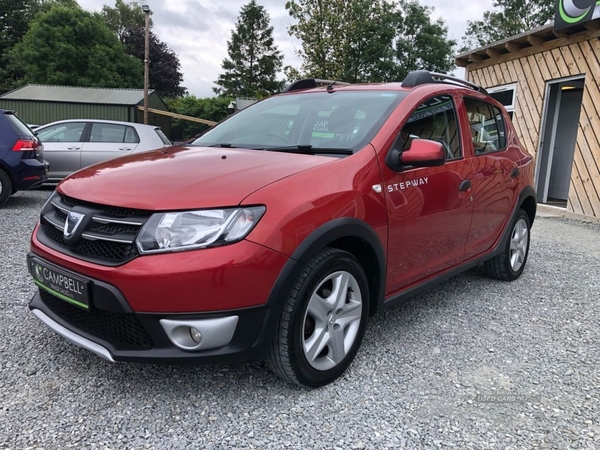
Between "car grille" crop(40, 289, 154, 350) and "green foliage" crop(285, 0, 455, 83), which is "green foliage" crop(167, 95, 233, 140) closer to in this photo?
"green foliage" crop(285, 0, 455, 83)

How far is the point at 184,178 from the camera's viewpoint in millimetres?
2260

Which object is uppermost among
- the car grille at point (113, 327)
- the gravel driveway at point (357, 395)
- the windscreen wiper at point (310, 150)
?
the windscreen wiper at point (310, 150)

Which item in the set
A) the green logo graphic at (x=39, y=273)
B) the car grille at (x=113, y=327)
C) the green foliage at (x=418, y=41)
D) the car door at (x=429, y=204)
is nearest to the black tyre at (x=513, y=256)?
the car door at (x=429, y=204)

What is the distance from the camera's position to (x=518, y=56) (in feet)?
32.6

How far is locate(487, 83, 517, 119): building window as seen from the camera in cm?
1018

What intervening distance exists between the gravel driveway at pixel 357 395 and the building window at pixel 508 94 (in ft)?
25.8

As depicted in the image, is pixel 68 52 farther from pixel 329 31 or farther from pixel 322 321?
pixel 322 321

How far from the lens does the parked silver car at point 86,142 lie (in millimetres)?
8961

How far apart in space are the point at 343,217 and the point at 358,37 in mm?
28859

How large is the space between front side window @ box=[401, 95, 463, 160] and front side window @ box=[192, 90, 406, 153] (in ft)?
0.56

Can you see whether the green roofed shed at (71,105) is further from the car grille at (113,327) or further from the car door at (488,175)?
the car grille at (113,327)

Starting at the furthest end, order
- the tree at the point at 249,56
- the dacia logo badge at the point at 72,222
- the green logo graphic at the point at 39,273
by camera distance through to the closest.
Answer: the tree at the point at 249,56 < the green logo graphic at the point at 39,273 < the dacia logo badge at the point at 72,222

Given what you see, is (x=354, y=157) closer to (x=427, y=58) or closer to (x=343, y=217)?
(x=343, y=217)

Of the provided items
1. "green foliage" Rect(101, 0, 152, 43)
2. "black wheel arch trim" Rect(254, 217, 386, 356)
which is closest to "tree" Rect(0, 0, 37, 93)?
"green foliage" Rect(101, 0, 152, 43)
